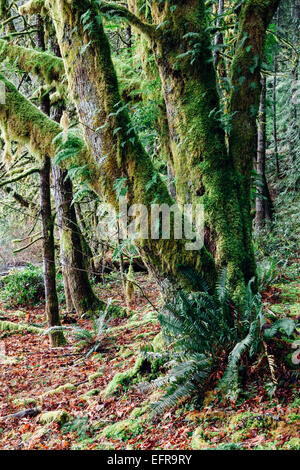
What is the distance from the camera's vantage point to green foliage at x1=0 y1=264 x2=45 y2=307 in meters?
11.5

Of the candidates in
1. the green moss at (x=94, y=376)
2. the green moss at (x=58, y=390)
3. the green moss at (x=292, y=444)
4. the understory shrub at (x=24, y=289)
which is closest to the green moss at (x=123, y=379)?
the green moss at (x=94, y=376)

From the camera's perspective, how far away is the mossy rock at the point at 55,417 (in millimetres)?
3931

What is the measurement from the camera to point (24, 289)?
38.0 feet

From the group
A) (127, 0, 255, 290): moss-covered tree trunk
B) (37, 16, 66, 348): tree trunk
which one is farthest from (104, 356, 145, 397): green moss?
(37, 16, 66, 348): tree trunk

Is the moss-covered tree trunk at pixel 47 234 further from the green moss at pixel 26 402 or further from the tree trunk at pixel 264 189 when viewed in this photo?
the tree trunk at pixel 264 189

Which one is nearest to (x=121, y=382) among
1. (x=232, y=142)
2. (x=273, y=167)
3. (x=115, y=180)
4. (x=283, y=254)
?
(x=115, y=180)

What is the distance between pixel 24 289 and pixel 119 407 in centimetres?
855

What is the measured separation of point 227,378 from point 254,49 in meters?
3.79

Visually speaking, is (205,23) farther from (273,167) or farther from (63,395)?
(273,167)

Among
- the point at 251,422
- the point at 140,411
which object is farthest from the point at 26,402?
the point at 251,422

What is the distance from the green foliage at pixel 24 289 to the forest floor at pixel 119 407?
4.48 m

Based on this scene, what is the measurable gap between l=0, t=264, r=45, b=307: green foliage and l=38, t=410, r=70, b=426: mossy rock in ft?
25.9

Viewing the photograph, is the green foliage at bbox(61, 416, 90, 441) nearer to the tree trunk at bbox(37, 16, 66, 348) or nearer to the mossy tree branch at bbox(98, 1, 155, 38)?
the tree trunk at bbox(37, 16, 66, 348)

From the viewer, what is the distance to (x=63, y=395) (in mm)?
4703
